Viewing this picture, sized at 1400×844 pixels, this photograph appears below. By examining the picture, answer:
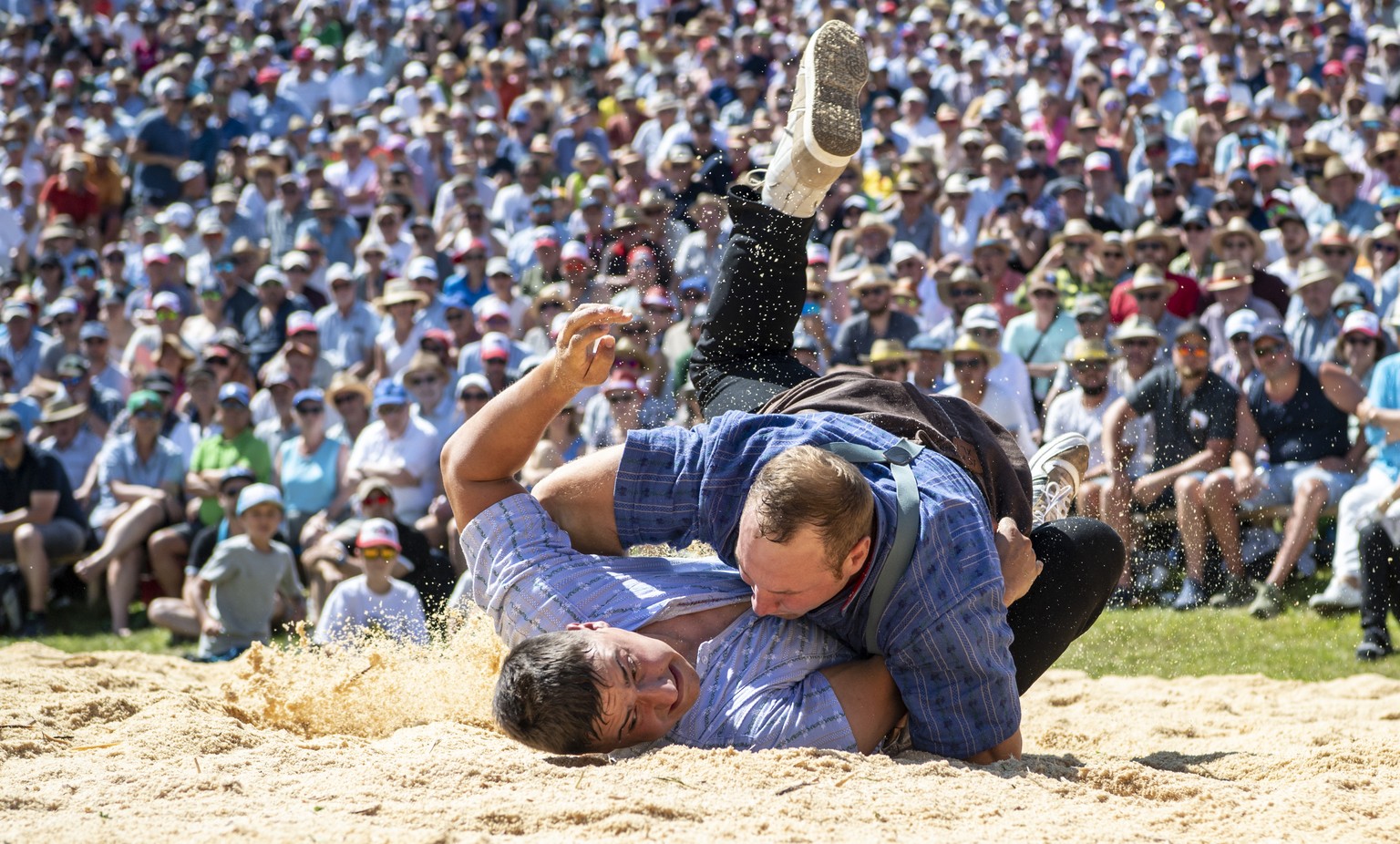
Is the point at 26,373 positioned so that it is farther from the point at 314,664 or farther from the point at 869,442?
the point at 869,442

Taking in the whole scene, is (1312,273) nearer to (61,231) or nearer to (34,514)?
(34,514)

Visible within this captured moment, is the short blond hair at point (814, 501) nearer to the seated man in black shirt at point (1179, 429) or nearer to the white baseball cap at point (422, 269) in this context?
the seated man in black shirt at point (1179, 429)

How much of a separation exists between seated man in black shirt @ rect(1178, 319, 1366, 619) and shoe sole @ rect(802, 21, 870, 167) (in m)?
3.25

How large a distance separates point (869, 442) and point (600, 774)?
3.39 feet

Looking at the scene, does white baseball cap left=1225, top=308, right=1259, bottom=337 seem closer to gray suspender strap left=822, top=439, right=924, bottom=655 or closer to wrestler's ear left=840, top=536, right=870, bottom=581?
gray suspender strap left=822, top=439, right=924, bottom=655

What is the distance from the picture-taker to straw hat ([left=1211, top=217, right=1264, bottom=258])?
8.26 metres

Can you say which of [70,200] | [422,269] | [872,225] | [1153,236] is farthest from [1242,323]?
[70,200]

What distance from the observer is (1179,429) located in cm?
715

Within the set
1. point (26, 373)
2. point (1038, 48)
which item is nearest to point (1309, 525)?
point (1038, 48)

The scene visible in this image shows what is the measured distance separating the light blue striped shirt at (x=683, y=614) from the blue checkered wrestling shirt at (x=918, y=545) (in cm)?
11

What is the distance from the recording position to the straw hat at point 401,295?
9.81 m

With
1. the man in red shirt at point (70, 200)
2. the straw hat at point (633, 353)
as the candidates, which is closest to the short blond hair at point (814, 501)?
the straw hat at point (633, 353)

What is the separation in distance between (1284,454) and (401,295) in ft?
18.6

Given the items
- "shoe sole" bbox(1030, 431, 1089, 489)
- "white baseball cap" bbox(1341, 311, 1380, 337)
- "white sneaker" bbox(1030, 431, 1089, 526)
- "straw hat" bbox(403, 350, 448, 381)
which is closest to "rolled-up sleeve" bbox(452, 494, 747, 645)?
"white sneaker" bbox(1030, 431, 1089, 526)
